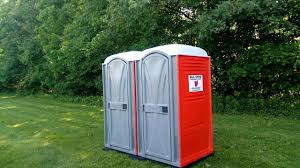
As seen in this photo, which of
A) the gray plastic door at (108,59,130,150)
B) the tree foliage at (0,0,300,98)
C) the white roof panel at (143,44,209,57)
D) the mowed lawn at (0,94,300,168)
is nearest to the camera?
the white roof panel at (143,44,209,57)

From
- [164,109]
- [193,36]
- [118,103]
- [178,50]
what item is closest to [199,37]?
[193,36]

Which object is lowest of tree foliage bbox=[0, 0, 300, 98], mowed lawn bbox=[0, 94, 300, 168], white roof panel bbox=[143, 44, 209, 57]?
mowed lawn bbox=[0, 94, 300, 168]

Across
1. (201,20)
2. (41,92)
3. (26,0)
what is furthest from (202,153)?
(26,0)

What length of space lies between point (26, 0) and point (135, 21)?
12.8 m

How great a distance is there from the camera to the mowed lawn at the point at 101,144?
5.19m

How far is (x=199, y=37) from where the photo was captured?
28.3 ft

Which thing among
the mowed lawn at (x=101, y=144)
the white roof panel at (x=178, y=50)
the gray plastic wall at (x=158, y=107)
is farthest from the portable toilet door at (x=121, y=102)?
the white roof panel at (x=178, y=50)

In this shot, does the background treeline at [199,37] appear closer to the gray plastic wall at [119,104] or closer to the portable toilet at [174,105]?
the gray plastic wall at [119,104]

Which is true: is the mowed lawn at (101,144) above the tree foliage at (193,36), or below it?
below

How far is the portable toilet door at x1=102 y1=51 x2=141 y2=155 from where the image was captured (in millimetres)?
5375

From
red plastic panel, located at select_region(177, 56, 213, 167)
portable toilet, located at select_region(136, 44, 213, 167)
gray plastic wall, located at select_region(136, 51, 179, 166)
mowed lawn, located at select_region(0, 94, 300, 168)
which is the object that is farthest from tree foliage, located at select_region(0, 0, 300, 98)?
gray plastic wall, located at select_region(136, 51, 179, 166)

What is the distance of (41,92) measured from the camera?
66.8ft

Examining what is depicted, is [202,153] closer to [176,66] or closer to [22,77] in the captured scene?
[176,66]

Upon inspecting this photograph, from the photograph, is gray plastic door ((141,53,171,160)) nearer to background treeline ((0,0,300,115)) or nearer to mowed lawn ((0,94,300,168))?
mowed lawn ((0,94,300,168))
